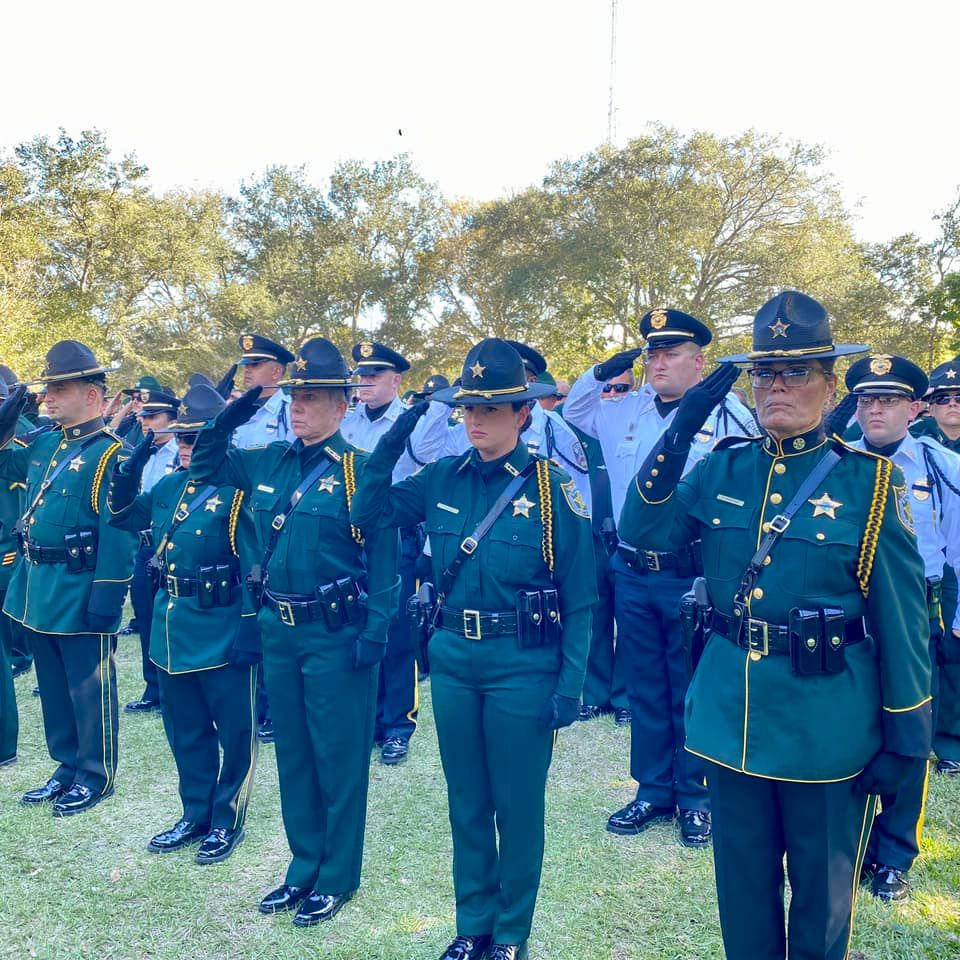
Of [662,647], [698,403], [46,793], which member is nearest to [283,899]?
[46,793]

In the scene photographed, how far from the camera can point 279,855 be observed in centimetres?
441

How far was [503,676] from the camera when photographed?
3.28 meters

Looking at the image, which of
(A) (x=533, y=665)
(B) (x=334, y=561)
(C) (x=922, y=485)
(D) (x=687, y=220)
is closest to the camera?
(A) (x=533, y=665)

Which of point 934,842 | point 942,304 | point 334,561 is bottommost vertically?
point 934,842

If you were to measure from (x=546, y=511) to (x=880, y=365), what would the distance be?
2305 millimetres

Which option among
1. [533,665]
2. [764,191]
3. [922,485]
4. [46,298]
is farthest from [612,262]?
[533,665]

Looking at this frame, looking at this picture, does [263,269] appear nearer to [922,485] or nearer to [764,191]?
[764,191]

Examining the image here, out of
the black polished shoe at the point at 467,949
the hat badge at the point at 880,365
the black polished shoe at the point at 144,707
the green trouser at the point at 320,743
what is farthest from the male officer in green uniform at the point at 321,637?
the black polished shoe at the point at 144,707

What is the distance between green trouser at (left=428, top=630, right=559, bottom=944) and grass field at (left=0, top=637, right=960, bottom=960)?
34cm

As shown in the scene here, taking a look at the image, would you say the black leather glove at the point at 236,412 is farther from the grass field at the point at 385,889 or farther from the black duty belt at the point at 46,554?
the grass field at the point at 385,889

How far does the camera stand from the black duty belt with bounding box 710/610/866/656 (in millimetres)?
2592

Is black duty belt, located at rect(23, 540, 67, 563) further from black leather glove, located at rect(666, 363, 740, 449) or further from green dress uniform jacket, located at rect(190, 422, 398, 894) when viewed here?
black leather glove, located at rect(666, 363, 740, 449)

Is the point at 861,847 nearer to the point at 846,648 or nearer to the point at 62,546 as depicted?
the point at 846,648

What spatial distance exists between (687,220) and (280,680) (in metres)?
27.4
